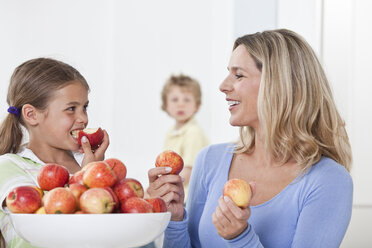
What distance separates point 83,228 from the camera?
3.30 ft

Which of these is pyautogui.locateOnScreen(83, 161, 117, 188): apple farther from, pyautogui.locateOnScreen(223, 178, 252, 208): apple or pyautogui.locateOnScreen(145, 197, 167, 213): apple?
pyautogui.locateOnScreen(223, 178, 252, 208): apple

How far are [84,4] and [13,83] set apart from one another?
3.54 meters

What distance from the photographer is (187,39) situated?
5352 millimetres

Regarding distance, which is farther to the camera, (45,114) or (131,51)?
(131,51)

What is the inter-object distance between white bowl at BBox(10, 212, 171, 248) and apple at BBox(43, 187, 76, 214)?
0.11 feet

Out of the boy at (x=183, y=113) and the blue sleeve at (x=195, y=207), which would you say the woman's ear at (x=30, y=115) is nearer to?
the blue sleeve at (x=195, y=207)

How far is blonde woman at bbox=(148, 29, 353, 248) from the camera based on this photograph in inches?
61.2

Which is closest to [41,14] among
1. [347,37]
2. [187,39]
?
[187,39]

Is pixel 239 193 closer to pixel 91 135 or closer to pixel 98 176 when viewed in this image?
pixel 98 176

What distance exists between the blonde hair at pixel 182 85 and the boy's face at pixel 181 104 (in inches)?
1.2

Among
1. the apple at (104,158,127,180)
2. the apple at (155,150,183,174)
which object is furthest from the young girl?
the apple at (104,158,127,180)

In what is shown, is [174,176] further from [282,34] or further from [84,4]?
[84,4]

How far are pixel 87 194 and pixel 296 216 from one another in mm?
738

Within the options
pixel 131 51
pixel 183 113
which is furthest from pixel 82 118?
pixel 131 51
